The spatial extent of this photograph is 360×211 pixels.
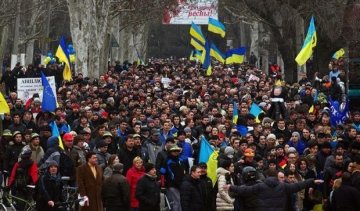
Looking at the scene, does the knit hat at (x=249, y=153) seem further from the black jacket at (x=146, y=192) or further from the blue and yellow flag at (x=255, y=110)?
the blue and yellow flag at (x=255, y=110)

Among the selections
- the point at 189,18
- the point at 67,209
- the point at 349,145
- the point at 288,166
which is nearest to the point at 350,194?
the point at 288,166

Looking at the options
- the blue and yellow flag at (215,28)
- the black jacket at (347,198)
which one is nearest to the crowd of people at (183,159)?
the black jacket at (347,198)

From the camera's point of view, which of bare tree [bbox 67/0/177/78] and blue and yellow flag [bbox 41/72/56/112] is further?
bare tree [bbox 67/0/177/78]

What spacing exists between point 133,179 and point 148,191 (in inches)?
20.1

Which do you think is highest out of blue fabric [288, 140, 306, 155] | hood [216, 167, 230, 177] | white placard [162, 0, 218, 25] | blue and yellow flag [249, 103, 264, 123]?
white placard [162, 0, 218, 25]

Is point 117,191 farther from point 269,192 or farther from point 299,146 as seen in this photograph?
point 299,146

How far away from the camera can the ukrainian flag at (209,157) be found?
1878 centimetres

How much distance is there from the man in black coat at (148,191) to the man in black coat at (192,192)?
1.30 feet

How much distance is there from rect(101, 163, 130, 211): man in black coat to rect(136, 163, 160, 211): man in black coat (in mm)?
179

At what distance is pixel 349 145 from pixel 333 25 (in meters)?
21.2

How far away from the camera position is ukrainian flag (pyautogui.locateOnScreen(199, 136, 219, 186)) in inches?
739

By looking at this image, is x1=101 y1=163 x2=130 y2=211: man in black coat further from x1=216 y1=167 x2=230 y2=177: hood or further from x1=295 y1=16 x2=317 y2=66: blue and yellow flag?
x1=295 y1=16 x2=317 y2=66: blue and yellow flag

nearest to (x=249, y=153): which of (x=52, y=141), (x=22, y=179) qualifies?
(x=22, y=179)

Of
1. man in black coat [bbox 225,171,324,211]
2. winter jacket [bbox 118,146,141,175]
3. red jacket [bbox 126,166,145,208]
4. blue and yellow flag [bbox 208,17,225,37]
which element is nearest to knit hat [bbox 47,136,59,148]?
winter jacket [bbox 118,146,141,175]
